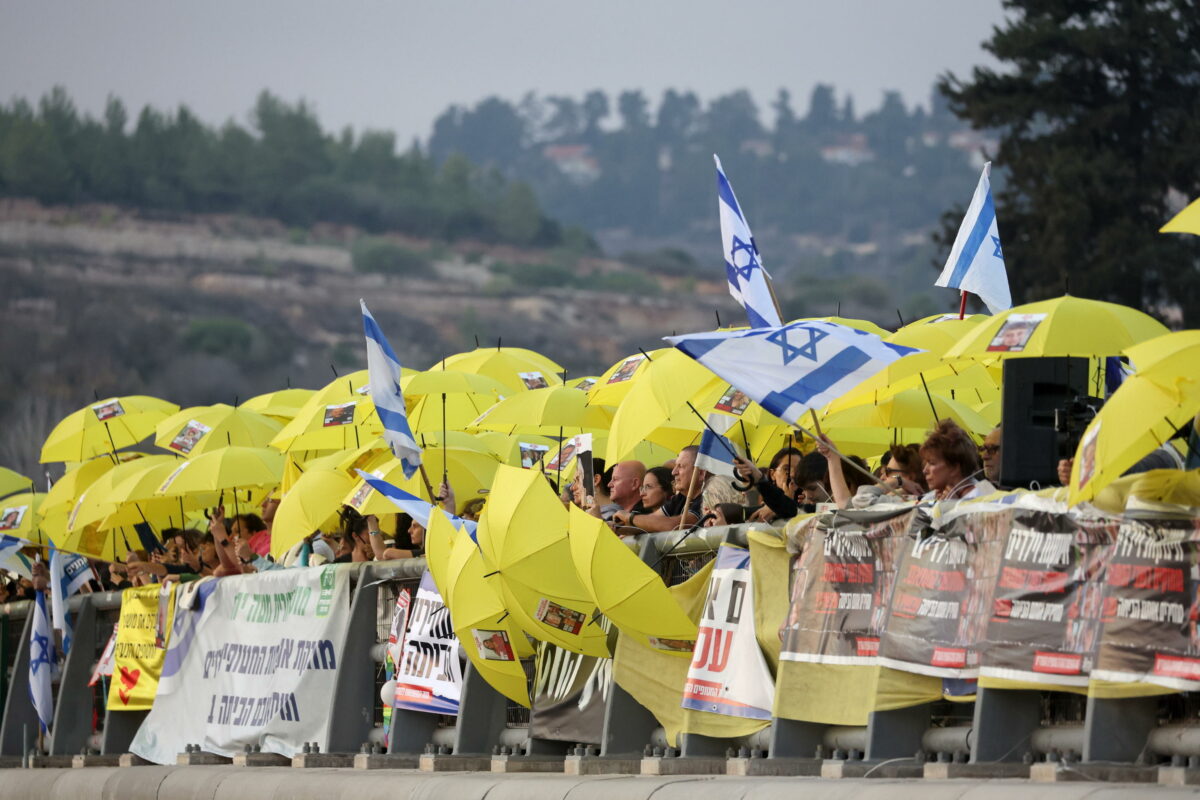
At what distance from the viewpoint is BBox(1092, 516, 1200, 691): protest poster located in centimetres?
786

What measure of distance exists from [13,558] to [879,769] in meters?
12.4

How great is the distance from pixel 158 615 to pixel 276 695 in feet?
7.54

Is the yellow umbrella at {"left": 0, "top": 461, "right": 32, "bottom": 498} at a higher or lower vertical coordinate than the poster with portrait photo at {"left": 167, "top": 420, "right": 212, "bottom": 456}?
lower

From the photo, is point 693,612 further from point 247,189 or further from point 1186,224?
point 247,189

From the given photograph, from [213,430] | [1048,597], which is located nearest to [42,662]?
[213,430]

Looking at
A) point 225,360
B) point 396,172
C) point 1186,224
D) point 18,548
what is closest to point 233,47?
point 396,172

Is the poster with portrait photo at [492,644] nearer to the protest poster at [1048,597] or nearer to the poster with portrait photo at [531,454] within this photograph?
the poster with portrait photo at [531,454]

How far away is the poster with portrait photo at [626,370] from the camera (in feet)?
47.1

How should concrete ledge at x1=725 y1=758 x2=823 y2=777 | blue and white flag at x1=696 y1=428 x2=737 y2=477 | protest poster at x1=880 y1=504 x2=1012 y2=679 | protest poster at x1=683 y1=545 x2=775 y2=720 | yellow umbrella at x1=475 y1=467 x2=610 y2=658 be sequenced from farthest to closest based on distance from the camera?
blue and white flag at x1=696 y1=428 x2=737 y2=477, yellow umbrella at x1=475 y1=467 x2=610 y2=658, protest poster at x1=683 y1=545 x2=775 y2=720, concrete ledge at x1=725 y1=758 x2=823 y2=777, protest poster at x1=880 y1=504 x2=1012 y2=679

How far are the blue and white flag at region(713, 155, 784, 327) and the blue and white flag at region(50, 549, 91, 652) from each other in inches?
301

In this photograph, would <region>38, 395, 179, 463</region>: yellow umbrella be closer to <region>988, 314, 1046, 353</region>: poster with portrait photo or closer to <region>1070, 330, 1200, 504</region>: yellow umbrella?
<region>988, 314, 1046, 353</region>: poster with portrait photo

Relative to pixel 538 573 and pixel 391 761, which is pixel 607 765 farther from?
pixel 391 761

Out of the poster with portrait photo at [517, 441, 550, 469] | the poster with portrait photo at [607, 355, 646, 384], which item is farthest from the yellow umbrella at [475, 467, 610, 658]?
the poster with portrait photo at [517, 441, 550, 469]

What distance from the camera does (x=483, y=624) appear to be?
40.2 ft
